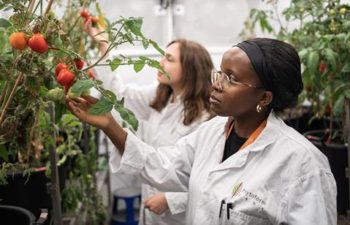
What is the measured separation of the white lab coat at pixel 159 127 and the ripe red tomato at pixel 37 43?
0.96m

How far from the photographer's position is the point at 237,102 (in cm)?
108

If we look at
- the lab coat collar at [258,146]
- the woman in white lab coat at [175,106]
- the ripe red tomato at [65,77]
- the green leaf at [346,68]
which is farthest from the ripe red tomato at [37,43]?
the green leaf at [346,68]

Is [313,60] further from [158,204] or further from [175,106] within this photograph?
[158,204]

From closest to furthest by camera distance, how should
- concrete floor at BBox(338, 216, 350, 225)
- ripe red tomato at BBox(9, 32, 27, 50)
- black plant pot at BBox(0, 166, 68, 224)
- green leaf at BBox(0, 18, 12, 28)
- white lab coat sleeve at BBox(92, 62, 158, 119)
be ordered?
1. ripe red tomato at BBox(9, 32, 27, 50)
2. green leaf at BBox(0, 18, 12, 28)
3. black plant pot at BBox(0, 166, 68, 224)
4. concrete floor at BBox(338, 216, 350, 225)
5. white lab coat sleeve at BBox(92, 62, 158, 119)

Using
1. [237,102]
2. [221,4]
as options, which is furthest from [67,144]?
[221,4]

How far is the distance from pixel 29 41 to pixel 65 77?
A: 5.1 inches

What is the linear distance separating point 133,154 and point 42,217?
31cm

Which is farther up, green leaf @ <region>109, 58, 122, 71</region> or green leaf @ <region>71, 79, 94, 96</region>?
green leaf @ <region>109, 58, 122, 71</region>

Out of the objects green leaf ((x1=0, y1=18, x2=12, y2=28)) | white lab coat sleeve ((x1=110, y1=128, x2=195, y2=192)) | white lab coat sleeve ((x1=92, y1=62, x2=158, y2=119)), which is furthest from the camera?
white lab coat sleeve ((x1=92, y1=62, x2=158, y2=119))

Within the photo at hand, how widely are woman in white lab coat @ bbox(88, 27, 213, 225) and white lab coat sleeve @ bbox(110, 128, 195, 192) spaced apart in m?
0.34

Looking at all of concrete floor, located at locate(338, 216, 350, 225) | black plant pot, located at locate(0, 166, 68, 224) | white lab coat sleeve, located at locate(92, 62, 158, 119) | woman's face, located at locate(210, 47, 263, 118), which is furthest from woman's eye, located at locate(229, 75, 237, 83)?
white lab coat sleeve, located at locate(92, 62, 158, 119)

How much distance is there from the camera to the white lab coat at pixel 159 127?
1642 millimetres

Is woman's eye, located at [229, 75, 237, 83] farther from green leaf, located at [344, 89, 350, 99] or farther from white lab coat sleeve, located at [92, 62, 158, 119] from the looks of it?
white lab coat sleeve, located at [92, 62, 158, 119]

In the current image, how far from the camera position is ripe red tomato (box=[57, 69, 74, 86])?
3.00ft
